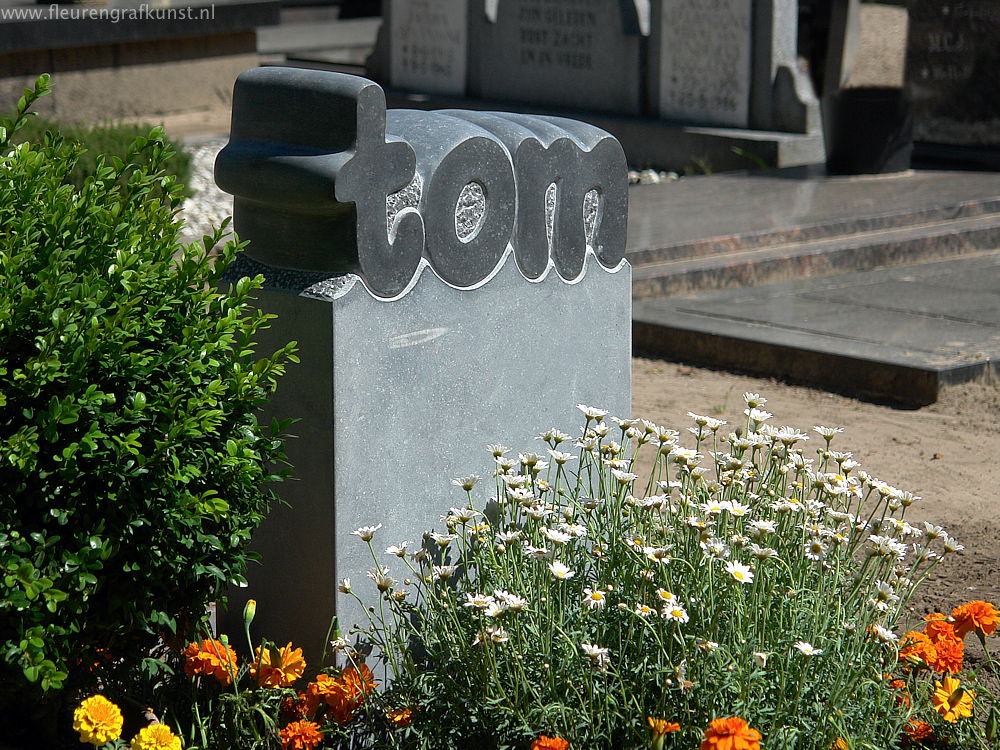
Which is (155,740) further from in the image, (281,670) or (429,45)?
(429,45)

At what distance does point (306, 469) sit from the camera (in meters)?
2.62

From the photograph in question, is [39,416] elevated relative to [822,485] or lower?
elevated

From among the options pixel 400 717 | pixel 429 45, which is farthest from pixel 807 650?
pixel 429 45

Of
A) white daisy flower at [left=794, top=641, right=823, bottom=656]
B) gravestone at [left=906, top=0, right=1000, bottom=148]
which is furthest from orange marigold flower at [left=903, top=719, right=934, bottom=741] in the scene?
gravestone at [left=906, top=0, right=1000, bottom=148]

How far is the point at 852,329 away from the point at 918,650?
3604 mm

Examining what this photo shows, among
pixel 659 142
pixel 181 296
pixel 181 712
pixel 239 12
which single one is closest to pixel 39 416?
pixel 181 296

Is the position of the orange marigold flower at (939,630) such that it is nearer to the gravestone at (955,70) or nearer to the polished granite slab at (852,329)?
the polished granite slab at (852,329)

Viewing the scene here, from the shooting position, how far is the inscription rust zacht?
2.50 metres

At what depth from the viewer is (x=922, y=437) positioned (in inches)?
187

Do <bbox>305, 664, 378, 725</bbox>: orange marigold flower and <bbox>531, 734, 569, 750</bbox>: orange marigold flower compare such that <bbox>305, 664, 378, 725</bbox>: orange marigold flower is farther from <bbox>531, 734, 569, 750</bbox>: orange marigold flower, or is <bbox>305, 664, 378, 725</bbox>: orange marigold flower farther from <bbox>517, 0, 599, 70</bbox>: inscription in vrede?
<bbox>517, 0, 599, 70</bbox>: inscription in vrede

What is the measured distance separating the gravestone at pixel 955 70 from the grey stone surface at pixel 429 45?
4713mm

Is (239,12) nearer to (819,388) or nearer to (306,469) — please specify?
(819,388)

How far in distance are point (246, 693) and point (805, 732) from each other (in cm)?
104

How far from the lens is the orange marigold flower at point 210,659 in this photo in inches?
97.9
